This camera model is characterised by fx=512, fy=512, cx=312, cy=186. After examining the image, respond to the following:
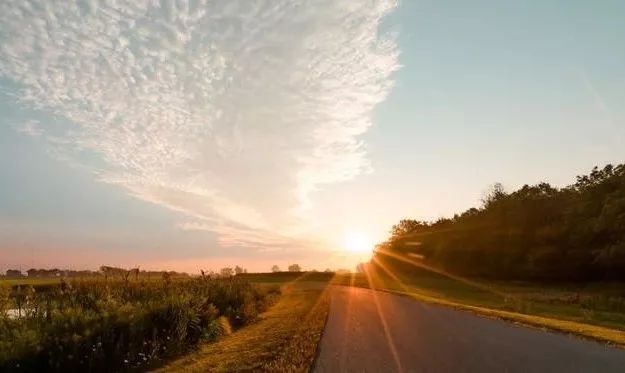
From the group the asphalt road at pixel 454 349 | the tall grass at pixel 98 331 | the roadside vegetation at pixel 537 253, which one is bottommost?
the asphalt road at pixel 454 349

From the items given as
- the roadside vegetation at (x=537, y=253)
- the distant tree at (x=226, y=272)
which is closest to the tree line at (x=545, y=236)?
the roadside vegetation at (x=537, y=253)

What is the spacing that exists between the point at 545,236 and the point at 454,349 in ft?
215

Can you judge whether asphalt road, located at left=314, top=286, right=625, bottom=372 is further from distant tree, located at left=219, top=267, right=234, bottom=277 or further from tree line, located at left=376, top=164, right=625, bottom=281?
tree line, located at left=376, top=164, right=625, bottom=281

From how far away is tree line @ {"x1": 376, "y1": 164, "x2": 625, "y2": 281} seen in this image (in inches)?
2397

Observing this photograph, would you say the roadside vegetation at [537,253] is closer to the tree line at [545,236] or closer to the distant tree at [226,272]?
the tree line at [545,236]

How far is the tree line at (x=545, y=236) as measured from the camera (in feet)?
200

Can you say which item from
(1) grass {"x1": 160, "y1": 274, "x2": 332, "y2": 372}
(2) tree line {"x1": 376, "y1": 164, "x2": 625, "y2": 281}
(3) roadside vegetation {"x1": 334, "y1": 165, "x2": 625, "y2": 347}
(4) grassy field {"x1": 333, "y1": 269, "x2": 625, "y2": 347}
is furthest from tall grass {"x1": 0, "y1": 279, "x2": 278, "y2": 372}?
(2) tree line {"x1": 376, "y1": 164, "x2": 625, "y2": 281}

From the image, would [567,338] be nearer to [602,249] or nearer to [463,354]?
[463,354]

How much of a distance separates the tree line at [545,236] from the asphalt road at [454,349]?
46936mm

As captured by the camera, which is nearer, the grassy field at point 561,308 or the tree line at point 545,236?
the grassy field at point 561,308

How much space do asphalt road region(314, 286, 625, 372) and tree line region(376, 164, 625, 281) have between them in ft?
154

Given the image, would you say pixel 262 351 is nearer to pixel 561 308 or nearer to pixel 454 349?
pixel 454 349

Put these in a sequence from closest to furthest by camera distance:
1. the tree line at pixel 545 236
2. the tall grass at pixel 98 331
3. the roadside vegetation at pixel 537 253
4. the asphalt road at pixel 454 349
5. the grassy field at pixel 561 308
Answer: the asphalt road at pixel 454 349 → the tall grass at pixel 98 331 → the grassy field at pixel 561 308 → the roadside vegetation at pixel 537 253 → the tree line at pixel 545 236

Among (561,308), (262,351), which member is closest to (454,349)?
(262,351)
